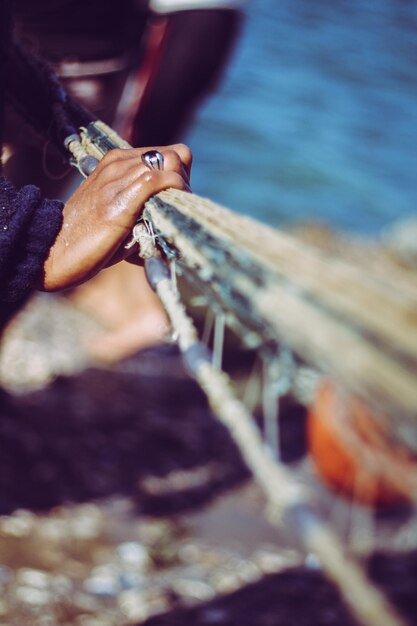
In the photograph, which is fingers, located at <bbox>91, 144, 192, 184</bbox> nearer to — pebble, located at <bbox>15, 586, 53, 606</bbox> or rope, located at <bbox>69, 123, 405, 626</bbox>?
rope, located at <bbox>69, 123, 405, 626</bbox>

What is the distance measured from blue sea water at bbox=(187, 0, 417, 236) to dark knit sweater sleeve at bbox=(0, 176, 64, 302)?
8597 mm

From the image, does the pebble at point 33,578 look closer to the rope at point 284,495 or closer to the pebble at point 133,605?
the pebble at point 133,605

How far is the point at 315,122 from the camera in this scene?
1559cm

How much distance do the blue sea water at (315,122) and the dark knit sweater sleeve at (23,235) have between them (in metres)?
8.60

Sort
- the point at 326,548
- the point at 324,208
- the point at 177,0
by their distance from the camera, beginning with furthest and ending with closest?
the point at 324,208
the point at 177,0
the point at 326,548

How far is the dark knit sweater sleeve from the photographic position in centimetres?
177

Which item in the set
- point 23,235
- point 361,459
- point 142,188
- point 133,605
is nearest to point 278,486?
point 142,188

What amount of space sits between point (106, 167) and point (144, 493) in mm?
3199

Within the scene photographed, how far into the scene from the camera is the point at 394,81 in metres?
18.9

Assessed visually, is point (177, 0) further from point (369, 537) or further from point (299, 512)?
point (299, 512)

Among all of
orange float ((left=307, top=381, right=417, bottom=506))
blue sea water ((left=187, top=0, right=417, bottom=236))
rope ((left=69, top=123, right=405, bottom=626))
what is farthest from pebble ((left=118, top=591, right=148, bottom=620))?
blue sea water ((left=187, top=0, right=417, bottom=236))

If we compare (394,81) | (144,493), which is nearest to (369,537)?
(144,493)

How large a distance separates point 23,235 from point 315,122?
14.8 metres

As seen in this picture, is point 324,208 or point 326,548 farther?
point 324,208
